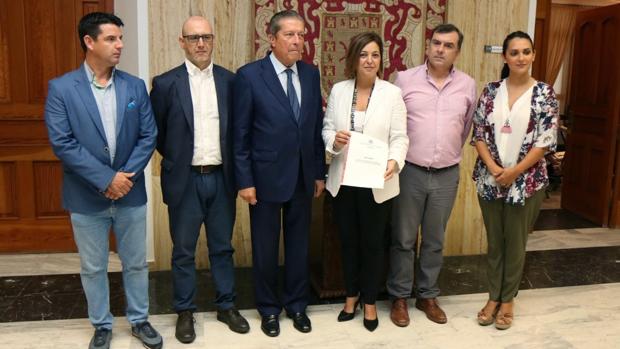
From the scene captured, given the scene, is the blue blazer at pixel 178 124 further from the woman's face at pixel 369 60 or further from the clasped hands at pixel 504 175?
the clasped hands at pixel 504 175

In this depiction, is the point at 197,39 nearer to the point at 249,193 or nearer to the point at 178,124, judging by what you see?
the point at 178,124

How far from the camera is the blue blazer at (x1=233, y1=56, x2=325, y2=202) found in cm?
281

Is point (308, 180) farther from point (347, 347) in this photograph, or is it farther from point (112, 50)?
point (112, 50)


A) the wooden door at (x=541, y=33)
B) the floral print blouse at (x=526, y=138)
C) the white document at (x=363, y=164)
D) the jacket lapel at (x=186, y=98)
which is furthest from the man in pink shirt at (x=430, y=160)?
the wooden door at (x=541, y=33)

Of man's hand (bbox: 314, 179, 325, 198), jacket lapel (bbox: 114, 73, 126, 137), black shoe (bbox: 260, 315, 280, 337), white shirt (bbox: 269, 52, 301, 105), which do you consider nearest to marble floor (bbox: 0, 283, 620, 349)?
black shoe (bbox: 260, 315, 280, 337)

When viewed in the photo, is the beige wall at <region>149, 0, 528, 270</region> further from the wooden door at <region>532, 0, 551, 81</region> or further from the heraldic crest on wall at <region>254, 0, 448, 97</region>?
the wooden door at <region>532, 0, 551, 81</region>

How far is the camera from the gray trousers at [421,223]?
121 inches

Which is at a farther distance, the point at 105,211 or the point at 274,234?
the point at 274,234

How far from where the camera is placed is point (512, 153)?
2928 millimetres

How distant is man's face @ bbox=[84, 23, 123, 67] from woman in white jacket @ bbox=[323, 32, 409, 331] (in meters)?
1.06

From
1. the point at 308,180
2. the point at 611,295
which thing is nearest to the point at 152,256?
the point at 308,180

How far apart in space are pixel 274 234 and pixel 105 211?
843 mm

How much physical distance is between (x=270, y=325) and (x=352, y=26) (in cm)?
203

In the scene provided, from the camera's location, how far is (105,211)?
2688 mm
